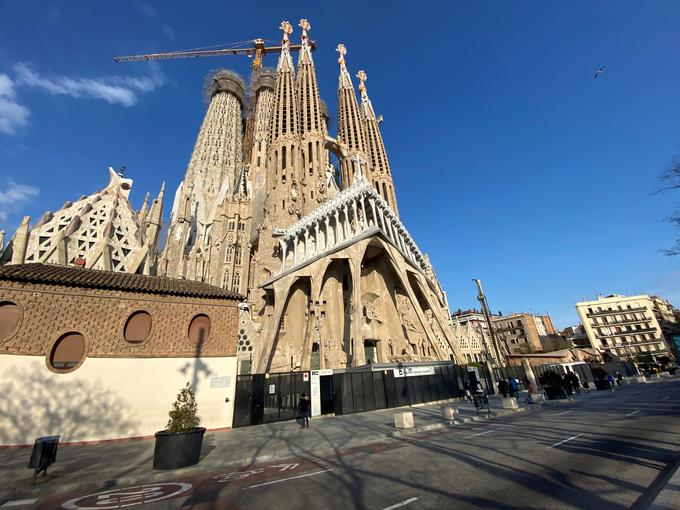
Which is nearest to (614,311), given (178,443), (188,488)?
(178,443)

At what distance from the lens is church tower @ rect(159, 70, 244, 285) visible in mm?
45875

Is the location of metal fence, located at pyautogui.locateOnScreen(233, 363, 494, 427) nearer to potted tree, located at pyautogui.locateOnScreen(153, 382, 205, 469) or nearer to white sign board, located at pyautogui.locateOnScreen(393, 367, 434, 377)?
white sign board, located at pyautogui.locateOnScreen(393, 367, 434, 377)

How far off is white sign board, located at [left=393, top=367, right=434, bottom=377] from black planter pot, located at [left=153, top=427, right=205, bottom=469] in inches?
558

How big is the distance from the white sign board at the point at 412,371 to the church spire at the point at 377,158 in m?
33.7

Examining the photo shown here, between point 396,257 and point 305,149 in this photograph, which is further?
point 305,149

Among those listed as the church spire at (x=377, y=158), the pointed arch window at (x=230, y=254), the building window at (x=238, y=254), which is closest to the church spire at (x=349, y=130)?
the church spire at (x=377, y=158)

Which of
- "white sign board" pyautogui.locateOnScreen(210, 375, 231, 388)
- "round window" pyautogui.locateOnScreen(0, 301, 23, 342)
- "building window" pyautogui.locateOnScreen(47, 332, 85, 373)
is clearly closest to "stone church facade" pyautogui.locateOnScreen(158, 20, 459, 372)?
"white sign board" pyautogui.locateOnScreen(210, 375, 231, 388)

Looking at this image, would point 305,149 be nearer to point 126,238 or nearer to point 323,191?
point 323,191

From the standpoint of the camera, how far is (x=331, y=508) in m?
4.49

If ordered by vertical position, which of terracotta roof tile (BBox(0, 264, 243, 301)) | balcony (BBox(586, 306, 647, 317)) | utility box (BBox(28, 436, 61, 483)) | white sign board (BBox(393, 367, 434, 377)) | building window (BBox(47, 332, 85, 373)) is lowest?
utility box (BBox(28, 436, 61, 483))

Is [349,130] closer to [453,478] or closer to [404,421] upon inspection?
[404,421]

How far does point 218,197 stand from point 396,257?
38.4 metres

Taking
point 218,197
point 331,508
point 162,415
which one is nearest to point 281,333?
point 162,415

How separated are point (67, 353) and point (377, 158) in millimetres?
52652
